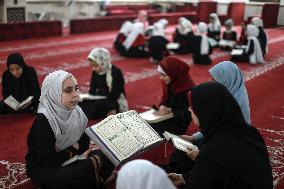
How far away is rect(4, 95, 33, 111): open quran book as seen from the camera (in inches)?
131

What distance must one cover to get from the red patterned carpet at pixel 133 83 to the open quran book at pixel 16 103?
3.7 inches

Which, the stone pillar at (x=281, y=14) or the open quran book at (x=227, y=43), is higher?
the stone pillar at (x=281, y=14)

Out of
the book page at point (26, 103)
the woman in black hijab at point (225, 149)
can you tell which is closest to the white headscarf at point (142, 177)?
the woman in black hijab at point (225, 149)

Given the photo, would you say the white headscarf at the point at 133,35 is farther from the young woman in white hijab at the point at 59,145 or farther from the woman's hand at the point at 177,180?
the woman's hand at the point at 177,180

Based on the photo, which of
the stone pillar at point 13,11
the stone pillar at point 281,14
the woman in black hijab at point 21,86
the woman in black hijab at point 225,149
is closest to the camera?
the woman in black hijab at point 225,149

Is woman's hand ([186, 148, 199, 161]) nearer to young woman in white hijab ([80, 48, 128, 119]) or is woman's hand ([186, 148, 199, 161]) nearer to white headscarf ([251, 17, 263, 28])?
young woman in white hijab ([80, 48, 128, 119])

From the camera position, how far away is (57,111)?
75.5 inches

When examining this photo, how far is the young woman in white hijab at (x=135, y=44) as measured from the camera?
6.37m

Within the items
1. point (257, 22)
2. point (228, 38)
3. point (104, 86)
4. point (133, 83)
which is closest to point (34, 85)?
point (104, 86)

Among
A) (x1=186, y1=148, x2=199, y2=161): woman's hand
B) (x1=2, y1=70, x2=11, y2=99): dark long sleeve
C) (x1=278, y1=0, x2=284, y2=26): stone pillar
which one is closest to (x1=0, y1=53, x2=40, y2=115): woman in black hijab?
(x1=2, y1=70, x2=11, y2=99): dark long sleeve

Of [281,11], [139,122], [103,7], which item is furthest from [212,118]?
[103,7]

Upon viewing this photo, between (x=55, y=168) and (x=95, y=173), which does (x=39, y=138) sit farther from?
(x=95, y=173)

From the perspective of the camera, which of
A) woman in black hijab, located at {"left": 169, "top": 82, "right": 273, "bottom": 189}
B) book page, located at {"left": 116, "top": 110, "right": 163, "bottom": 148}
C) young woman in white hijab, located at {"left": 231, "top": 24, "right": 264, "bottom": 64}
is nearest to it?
woman in black hijab, located at {"left": 169, "top": 82, "right": 273, "bottom": 189}

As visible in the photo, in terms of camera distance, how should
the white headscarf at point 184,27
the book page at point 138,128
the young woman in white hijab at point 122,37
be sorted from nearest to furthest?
the book page at point 138,128 → the young woman in white hijab at point 122,37 → the white headscarf at point 184,27
